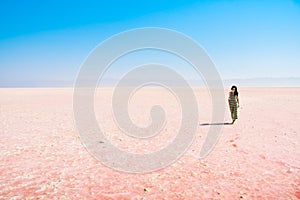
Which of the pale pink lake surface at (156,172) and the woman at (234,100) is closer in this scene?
the pale pink lake surface at (156,172)

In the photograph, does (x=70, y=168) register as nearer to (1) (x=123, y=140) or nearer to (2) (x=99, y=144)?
(2) (x=99, y=144)

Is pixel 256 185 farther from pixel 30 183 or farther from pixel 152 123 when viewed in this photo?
pixel 152 123

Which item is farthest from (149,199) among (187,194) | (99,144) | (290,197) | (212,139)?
(212,139)

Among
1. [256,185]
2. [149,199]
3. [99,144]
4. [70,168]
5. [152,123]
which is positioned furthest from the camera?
[152,123]

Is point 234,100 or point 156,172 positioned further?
point 234,100

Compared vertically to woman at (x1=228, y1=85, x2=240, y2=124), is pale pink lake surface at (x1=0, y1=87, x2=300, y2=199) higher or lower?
lower

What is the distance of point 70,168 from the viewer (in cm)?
681

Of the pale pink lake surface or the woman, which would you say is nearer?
the pale pink lake surface

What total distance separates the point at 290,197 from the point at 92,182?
4.36m

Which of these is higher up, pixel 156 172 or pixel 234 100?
pixel 234 100

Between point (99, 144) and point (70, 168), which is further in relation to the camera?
point (99, 144)

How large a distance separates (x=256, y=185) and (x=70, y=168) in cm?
480

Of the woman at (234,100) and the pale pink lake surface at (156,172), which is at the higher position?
the woman at (234,100)

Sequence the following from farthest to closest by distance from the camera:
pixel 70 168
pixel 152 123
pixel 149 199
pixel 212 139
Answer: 1. pixel 152 123
2. pixel 212 139
3. pixel 70 168
4. pixel 149 199
